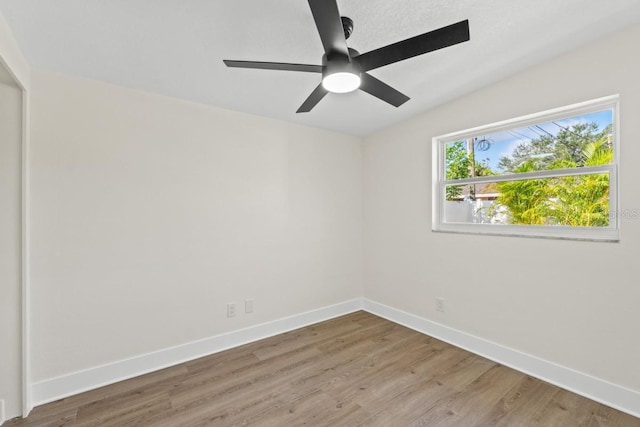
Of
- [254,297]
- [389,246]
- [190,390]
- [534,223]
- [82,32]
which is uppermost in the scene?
[82,32]

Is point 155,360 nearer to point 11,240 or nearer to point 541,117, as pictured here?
point 11,240

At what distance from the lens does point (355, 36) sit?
1.76 m

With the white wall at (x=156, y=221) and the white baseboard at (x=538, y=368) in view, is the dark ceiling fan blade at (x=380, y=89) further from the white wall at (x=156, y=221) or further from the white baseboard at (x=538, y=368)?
the white baseboard at (x=538, y=368)

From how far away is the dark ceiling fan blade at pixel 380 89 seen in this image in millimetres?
1596

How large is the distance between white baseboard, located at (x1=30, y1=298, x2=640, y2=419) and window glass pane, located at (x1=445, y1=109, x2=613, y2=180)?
1.53 metres

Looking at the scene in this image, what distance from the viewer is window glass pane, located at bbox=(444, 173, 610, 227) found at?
81.7 inches

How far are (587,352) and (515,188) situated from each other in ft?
4.27

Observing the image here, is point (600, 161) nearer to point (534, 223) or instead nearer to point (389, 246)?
point (534, 223)

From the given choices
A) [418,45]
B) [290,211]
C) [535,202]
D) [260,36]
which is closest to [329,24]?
Result: [418,45]

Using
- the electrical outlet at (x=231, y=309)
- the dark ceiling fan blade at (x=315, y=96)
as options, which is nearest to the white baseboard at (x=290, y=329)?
the electrical outlet at (x=231, y=309)

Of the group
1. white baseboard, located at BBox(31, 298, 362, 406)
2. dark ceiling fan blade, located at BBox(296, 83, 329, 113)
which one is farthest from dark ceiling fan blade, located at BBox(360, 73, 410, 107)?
white baseboard, located at BBox(31, 298, 362, 406)

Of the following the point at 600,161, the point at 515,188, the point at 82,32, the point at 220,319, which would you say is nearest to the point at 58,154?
the point at 82,32

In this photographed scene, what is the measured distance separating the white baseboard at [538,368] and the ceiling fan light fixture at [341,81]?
2.44 m

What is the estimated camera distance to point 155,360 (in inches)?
91.0
